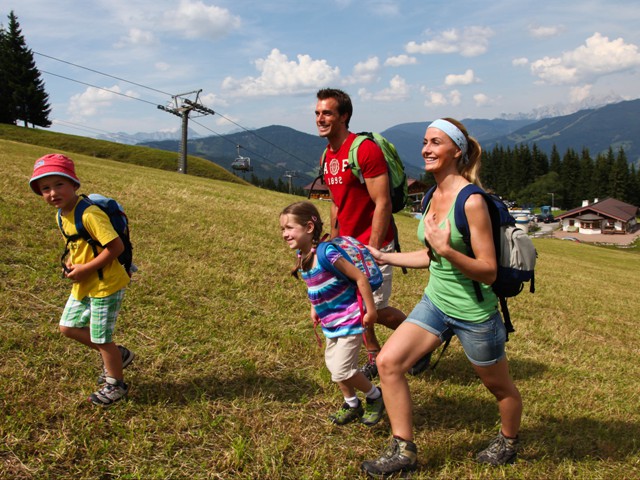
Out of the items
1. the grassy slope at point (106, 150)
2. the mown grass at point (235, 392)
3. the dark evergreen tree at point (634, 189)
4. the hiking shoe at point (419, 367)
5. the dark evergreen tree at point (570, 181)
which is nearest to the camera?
the mown grass at point (235, 392)

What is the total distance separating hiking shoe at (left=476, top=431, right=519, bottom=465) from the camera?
141 inches

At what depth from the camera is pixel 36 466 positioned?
3.12m

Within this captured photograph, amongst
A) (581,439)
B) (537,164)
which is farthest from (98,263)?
(537,164)

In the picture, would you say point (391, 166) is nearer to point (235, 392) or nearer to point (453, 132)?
point (453, 132)

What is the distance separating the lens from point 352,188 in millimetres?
4520

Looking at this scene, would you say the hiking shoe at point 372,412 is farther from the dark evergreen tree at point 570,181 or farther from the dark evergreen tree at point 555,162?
the dark evergreen tree at point 555,162

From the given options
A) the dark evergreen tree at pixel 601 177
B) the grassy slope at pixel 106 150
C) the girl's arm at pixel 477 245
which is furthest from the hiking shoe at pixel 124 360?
the dark evergreen tree at pixel 601 177

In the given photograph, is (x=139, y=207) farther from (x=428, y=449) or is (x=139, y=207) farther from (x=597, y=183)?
(x=597, y=183)

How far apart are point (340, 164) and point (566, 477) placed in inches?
127

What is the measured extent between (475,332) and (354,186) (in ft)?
6.28

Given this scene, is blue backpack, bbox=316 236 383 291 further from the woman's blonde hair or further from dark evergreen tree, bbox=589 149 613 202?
dark evergreen tree, bbox=589 149 613 202

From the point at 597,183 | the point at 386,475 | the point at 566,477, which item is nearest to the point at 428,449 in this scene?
the point at 386,475

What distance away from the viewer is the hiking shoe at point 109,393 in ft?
12.6

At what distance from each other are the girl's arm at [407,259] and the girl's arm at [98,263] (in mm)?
2087
